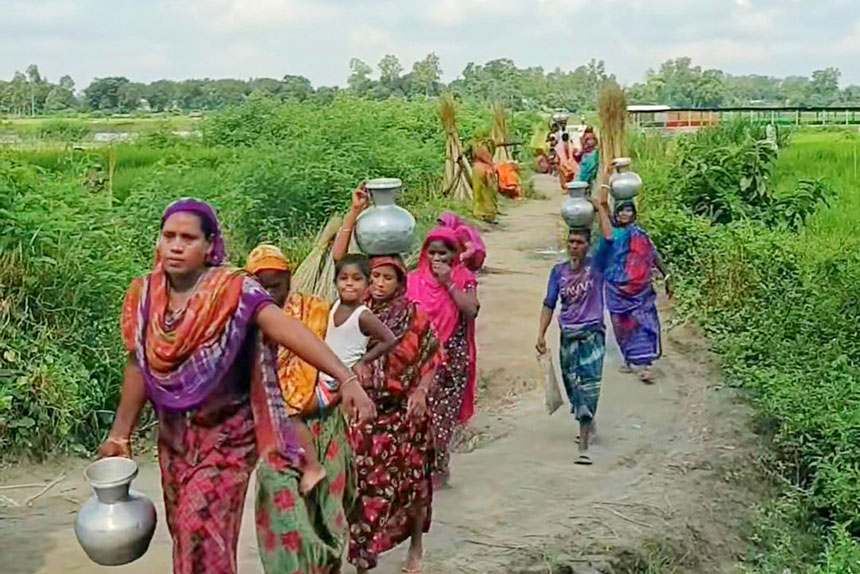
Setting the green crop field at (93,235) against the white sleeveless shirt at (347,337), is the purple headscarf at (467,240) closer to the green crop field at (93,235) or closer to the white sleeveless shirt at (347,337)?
the white sleeveless shirt at (347,337)

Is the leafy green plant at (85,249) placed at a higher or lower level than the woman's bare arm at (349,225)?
lower

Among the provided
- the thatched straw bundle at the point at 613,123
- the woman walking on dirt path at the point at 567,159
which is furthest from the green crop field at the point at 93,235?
the woman walking on dirt path at the point at 567,159

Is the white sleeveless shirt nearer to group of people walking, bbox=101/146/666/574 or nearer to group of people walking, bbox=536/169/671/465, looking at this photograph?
group of people walking, bbox=101/146/666/574

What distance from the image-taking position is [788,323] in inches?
290

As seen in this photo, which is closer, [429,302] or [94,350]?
[429,302]

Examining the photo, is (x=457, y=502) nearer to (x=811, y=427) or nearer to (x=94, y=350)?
(x=811, y=427)

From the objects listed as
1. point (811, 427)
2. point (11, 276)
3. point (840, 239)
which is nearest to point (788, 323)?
point (811, 427)

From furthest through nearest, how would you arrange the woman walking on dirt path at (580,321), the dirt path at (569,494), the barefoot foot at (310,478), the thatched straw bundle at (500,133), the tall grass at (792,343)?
the thatched straw bundle at (500,133)
the woman walking on dirt path at (580,321)
the tall grass at (792,343)
the dirt path at (569,494)
the barefoot foot at (310,478)

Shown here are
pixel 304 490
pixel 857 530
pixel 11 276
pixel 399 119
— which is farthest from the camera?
pixel 399 119

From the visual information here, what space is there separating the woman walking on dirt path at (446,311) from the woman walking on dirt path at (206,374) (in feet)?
6.69

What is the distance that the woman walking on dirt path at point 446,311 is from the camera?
16.7 feet

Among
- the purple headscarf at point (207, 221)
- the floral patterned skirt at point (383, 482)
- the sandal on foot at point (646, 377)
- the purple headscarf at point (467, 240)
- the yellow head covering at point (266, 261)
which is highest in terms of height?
the purple headscarf at point (207, 221)

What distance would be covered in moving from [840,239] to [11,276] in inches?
273

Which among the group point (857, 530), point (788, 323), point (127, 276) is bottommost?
point (857, 530)
